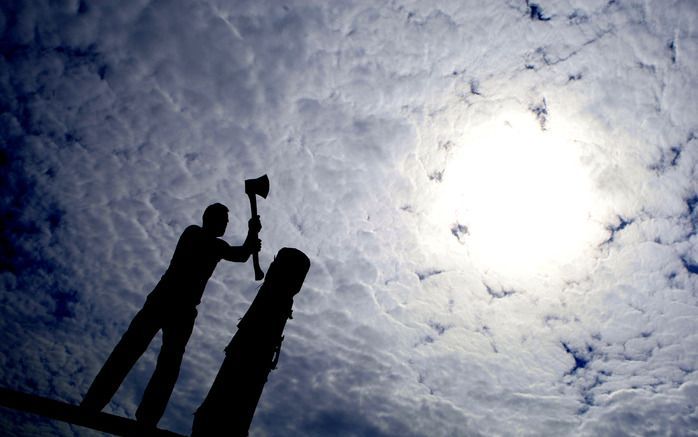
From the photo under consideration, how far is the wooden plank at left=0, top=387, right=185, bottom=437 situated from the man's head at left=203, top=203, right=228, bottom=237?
204cm

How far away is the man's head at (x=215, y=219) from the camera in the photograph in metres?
4.18

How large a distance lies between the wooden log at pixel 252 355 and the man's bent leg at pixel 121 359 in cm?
136

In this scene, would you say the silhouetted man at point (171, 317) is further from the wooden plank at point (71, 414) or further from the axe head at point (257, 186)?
the wooden plank at point (71, 414)

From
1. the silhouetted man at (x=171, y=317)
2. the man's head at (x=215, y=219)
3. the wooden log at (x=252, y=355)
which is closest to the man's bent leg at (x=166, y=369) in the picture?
the silhouetted man at (x=171, y=317)

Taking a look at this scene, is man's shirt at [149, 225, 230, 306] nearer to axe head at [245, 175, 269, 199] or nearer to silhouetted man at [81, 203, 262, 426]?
silhouetted man at [81, 203, 262, 426]

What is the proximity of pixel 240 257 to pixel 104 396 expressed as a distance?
1.73m

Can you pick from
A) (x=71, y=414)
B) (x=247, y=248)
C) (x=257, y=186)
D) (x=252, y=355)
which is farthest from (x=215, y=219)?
(x=71, y=414)

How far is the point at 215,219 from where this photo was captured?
165 inches

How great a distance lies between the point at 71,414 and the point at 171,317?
1.34 m

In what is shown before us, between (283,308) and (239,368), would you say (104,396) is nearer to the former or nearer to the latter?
(239,368)

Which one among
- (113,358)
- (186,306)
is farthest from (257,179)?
(113,358)

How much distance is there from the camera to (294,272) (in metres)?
2.98

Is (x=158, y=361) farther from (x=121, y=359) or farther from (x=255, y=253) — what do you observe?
(x=255, y=253)

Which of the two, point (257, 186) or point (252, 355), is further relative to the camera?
point (257, 186)
